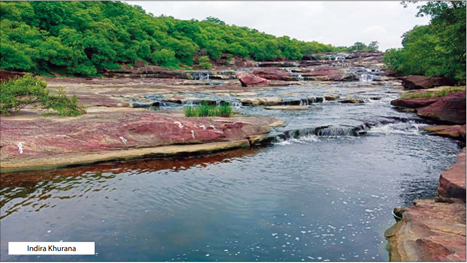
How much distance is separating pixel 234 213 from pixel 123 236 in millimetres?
2362

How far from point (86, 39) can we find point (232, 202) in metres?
41.7

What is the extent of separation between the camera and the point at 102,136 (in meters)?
12.2

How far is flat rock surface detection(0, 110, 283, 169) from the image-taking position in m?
10.8

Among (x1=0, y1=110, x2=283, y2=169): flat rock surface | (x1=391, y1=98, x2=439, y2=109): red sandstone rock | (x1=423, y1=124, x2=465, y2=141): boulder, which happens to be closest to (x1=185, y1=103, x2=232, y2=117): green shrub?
(x1=0, y1=110, x2=283, y2=169): flat rock surface

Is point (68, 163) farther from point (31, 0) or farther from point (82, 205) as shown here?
point (31, 0)

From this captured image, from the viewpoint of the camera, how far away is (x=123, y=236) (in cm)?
664

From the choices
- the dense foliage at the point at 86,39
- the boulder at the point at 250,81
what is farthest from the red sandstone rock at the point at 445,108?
the dense foliage at the point at 86,39

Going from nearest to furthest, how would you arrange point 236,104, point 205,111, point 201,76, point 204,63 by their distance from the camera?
point 205,111
point 236,104
point 201,76
point 204,63

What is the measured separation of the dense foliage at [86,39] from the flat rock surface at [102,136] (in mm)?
27404

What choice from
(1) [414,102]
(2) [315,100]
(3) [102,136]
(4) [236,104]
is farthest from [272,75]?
(3) [102,136]

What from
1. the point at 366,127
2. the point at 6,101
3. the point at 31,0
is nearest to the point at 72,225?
the point at 6,101

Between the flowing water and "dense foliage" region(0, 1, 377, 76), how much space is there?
1256 inches

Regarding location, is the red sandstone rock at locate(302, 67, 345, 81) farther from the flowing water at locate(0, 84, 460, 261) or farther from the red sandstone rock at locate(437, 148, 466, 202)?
the red sandstone rock at locate(437, 148, 466, 202)

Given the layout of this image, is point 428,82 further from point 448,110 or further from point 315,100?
point 448,110
